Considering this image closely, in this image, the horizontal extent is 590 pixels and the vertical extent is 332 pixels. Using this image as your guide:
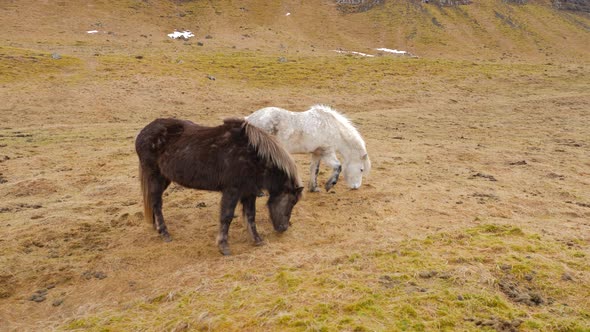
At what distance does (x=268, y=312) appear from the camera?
12.8 ft

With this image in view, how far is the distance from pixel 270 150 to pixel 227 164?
0.63 m

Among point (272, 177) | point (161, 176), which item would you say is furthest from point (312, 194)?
point (161, 176)

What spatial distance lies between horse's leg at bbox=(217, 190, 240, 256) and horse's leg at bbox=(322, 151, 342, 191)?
9.06ft

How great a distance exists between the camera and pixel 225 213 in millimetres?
5672

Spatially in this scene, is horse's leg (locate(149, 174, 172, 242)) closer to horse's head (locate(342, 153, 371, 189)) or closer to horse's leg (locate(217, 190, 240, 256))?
horse's leg (locate(217, 190, 240, 256))

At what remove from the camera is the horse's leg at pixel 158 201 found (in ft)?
20.4

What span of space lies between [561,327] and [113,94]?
2027 centimetres

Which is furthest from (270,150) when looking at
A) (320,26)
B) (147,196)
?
(320,26)

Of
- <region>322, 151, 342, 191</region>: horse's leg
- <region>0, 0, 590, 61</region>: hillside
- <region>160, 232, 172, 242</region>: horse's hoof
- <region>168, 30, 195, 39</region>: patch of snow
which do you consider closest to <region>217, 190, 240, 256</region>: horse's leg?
<region>160, 232, 172, 242</region>: horse's hoof

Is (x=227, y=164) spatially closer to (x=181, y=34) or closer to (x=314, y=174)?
(x=314, y=174)

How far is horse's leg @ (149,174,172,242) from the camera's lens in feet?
20.4

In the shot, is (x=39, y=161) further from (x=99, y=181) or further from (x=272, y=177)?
(x=272, y=177)

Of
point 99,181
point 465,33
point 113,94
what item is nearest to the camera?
point 99,181

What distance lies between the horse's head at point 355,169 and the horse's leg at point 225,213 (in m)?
3.26
